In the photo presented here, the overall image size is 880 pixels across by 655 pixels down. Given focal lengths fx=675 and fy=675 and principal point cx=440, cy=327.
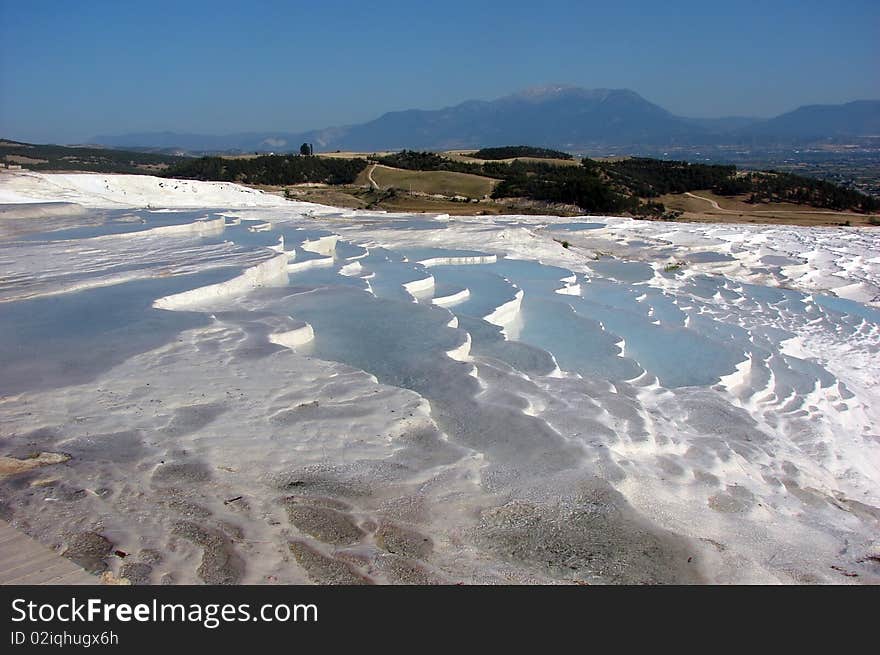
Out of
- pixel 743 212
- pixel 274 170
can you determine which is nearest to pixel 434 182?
pixel 274 170

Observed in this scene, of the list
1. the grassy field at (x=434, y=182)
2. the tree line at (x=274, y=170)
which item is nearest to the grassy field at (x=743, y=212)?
the grassy field at (x=434, y=182)

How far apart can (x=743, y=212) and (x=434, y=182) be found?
1418 cm

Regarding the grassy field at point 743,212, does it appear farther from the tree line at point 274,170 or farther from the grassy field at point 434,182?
the tree line at point 274,170

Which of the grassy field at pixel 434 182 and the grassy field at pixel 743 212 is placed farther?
the grassy field at pixel 434 182

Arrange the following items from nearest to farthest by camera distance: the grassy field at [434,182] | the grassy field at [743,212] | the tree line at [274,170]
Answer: the grassy field at [743,212] → the grassy field at [434,182] → the tree line at [274,170]

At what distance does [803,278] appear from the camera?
13.5 meters

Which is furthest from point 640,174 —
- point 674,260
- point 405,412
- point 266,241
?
point 405,412

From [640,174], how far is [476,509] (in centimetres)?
3942

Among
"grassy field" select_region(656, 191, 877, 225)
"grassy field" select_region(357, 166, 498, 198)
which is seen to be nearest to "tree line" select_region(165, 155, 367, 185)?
"grassy field" select_region(357, 166, 498, 198)

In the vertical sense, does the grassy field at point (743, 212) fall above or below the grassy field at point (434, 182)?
below

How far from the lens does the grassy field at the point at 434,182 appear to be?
31.6m

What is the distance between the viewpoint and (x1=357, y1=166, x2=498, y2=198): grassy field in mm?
31594

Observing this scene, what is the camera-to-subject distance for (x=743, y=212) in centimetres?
2927

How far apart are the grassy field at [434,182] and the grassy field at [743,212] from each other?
8915 mm
